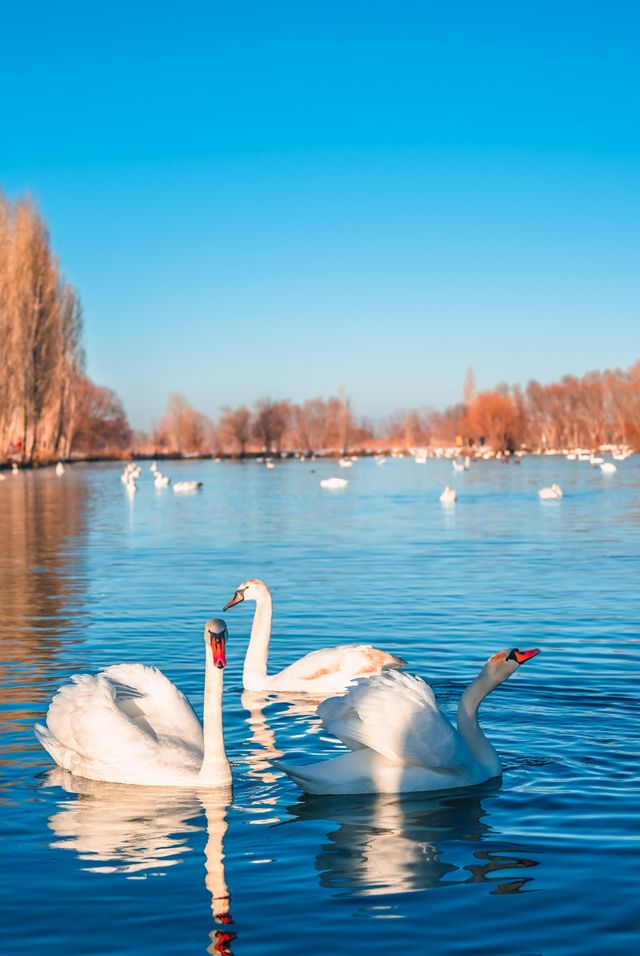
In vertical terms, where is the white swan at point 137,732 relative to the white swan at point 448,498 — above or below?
below

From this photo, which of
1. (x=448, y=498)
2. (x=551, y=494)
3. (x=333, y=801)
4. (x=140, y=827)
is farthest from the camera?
(x=551, y=494)

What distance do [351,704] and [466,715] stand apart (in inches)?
32.2

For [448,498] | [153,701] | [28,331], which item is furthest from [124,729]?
[28,331]

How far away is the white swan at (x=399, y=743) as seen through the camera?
21.6ft

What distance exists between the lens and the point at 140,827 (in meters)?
6.40

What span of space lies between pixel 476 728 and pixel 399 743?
0.71 m

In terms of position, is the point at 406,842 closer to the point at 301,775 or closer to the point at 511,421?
the point at 301,775

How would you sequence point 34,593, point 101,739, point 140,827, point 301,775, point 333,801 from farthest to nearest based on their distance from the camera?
1. point 34,593
2. point 101,739
3. point 333,801
4. point 301,775
5. point 140,827

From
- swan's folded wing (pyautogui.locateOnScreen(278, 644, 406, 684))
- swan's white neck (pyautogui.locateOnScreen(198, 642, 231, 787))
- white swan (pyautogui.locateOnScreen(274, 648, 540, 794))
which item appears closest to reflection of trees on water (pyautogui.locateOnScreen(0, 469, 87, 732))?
swan's folded wing (pyautogui.locateOnScreen(278, 644, 406, 684))

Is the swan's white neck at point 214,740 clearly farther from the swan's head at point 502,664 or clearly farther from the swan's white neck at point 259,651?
the swan's white neck at point 259,651

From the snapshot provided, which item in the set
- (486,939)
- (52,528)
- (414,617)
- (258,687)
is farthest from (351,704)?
(52,528)

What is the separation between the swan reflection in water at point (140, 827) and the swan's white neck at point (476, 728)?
4.81ft

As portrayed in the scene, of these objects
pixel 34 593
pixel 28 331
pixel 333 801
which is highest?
pixel 28 331

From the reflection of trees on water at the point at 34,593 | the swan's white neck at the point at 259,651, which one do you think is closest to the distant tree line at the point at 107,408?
the reflection of trees on water at the point at 34,593
